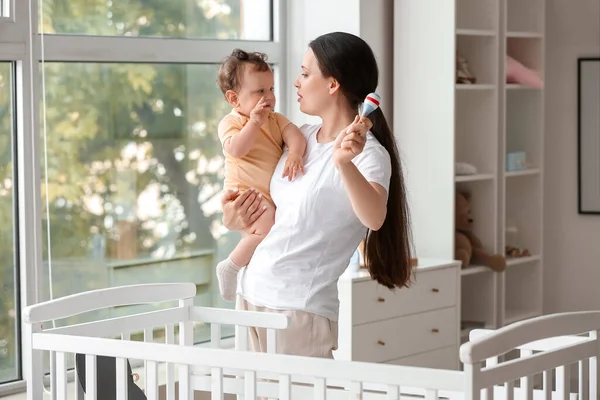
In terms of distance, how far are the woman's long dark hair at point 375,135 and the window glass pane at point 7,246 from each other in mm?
1128

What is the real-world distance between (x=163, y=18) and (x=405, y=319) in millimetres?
1288

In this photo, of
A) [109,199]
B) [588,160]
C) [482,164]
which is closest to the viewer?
[109,199]

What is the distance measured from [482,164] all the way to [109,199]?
1.51m

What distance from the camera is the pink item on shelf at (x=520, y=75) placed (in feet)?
13.1

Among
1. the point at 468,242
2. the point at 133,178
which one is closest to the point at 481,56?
the point at 468,242

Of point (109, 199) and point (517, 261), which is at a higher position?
point (109, 199)

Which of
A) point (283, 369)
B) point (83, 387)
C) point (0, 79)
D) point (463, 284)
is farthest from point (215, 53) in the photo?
point (283, 369)

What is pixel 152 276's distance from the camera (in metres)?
3.32

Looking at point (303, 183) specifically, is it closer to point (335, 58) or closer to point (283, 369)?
point (335, 58)

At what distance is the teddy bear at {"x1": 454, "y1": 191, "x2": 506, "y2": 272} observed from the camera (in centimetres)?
380

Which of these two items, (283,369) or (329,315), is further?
(329,315)

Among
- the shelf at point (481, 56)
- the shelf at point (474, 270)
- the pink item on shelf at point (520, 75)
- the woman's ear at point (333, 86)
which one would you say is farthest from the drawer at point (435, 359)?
the woman's ear at point (333, 86)

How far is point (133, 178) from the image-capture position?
3234mm

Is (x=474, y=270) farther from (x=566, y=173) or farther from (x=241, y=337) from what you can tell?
(x=241, y=337)
